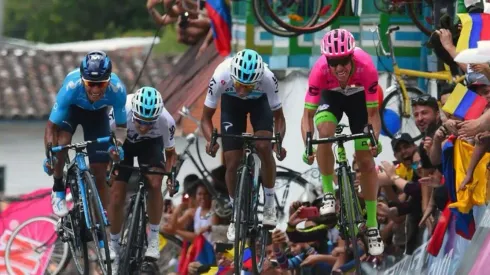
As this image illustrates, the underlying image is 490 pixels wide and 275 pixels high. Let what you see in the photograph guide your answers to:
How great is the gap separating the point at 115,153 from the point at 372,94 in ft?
8.53

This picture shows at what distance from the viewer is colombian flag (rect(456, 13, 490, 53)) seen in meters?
14.9

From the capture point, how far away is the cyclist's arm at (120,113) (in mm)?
16562

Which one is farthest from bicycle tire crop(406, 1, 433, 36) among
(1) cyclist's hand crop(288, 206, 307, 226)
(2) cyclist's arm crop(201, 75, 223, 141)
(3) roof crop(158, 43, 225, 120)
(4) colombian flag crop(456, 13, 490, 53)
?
(3) roof crop(158, 43, 225, 120)

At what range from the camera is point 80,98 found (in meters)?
16.6

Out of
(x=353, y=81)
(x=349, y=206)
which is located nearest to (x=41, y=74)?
(x=353, y=81)

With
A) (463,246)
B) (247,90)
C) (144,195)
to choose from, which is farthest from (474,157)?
(144,195)

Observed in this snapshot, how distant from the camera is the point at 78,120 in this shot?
16938mm

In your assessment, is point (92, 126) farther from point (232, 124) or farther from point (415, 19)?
point (415, 19)

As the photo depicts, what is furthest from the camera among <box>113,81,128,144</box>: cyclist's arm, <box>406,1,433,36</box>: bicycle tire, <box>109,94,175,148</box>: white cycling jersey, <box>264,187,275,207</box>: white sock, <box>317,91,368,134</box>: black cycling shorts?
<box>406,1,433,36</box>: bicycle tire

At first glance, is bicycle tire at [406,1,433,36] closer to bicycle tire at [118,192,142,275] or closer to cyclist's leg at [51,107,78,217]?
bicycle tire at [118,192,142,275]

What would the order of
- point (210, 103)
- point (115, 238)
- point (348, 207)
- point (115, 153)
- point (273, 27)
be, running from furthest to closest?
1. point (273, 27)
2. point (115, 238)
3. point (210, 103)
4. point (115, 153)
5. point (348, 207)

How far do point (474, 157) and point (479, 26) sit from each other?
47.0 inches

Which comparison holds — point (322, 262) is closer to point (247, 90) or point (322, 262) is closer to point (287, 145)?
point (247, 90)

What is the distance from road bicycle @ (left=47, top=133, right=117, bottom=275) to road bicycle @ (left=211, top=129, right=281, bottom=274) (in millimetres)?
1286
